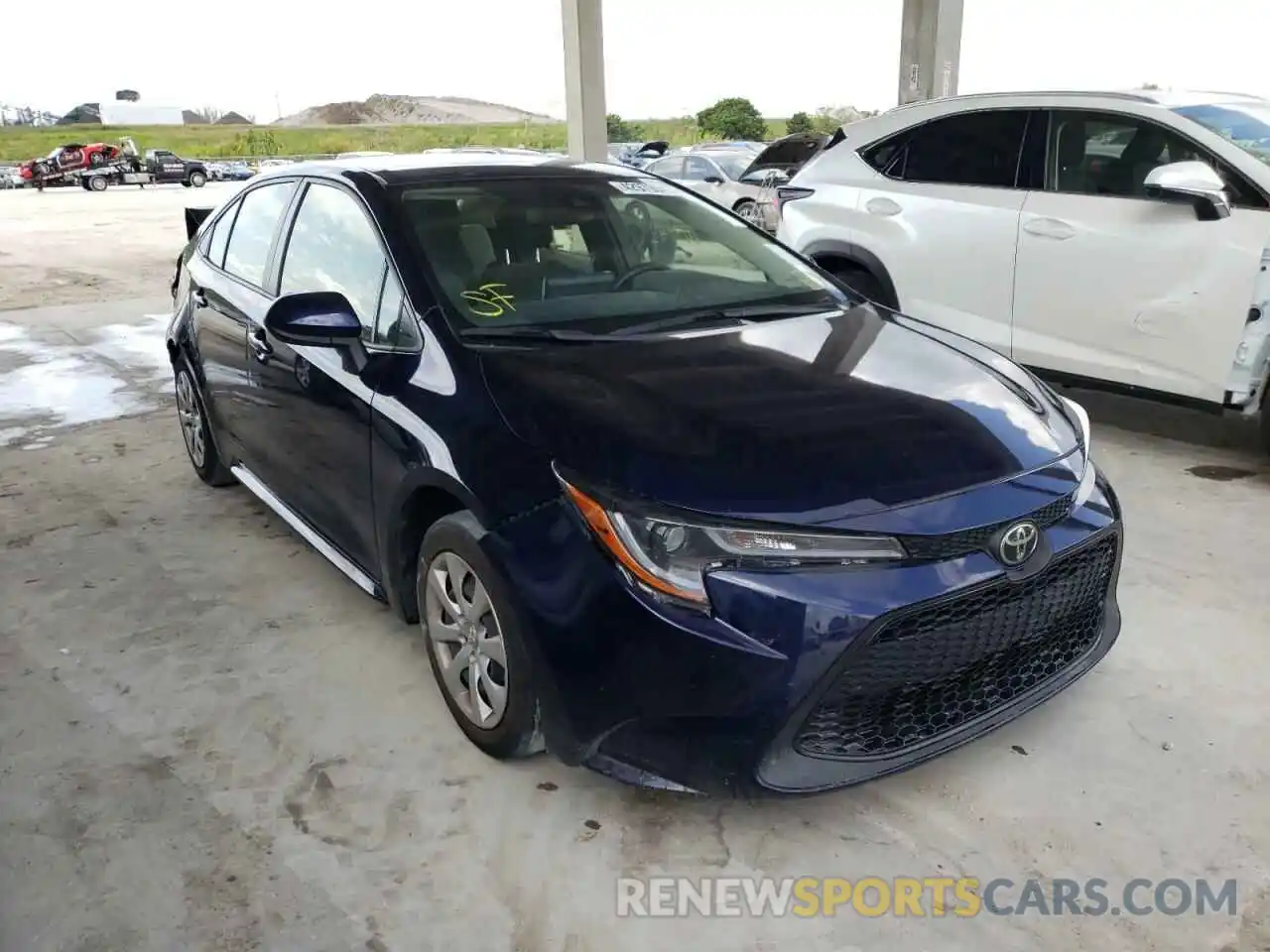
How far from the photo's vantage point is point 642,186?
350 centimetres

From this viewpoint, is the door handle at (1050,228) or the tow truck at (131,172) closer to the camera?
the door handle at (1050,228)

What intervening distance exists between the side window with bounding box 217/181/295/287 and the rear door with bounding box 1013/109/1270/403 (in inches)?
130

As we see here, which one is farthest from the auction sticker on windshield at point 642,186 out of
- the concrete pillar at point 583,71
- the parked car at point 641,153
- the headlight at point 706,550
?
the parked car at point 641,153

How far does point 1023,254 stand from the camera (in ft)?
15.8

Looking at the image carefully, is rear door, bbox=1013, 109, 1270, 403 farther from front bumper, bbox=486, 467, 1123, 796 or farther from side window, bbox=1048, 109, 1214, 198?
front bumper, bbox=486, 467, 1123, 796

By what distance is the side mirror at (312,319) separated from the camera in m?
2.75

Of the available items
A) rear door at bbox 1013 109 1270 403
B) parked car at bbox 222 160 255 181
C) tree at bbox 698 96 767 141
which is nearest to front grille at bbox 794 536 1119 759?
rear door at bbox 1013 109 1270 403

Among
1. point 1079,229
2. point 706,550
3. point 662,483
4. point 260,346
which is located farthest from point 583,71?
point 706,550

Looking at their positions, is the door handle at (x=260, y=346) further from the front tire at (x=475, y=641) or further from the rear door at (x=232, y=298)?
the front tire at (x=475, y=641)

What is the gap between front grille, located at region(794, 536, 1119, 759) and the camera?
2.04 meters

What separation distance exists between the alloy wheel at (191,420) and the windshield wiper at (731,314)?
2.34 metres

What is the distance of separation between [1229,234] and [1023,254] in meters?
0.89

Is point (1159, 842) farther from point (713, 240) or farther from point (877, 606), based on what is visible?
point (713, 240)

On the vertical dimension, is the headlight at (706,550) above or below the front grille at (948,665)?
above
